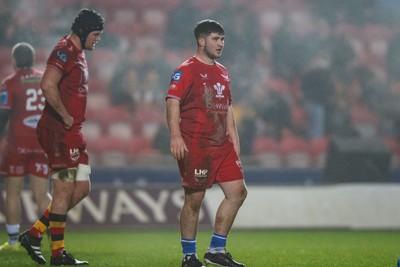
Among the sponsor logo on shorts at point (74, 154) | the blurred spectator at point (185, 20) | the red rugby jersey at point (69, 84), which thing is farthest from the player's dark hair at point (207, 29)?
the blurred spectator at point (185, 20)

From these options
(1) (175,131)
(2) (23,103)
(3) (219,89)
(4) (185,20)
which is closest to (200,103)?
(3) (219,89)

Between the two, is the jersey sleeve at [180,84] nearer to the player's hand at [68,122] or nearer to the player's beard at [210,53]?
the player's beard at [210,53]

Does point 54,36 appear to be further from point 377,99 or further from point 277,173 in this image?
point 377,99

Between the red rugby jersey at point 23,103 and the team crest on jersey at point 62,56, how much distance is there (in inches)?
80.2

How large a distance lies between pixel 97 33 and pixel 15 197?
2.54 meters

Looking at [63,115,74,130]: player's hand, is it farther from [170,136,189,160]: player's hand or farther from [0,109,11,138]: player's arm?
[0,109,11,138]: player's arm

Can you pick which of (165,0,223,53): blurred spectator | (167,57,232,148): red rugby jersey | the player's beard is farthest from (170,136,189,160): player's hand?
(165,0,223,53): blurred spectator

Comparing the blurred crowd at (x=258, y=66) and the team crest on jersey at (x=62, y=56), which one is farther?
the blurred crowd at (x=258, y=66)

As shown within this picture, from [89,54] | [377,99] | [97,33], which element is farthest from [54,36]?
[97,33]

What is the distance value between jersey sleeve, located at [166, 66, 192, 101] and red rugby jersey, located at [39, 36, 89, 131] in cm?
78

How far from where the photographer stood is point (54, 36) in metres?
15.4

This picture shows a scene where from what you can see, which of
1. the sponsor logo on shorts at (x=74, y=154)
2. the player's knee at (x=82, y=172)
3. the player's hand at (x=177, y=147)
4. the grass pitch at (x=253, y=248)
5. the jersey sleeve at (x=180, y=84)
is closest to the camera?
the player's hand at (x=177, y=147)

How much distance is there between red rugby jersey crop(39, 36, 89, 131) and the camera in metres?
6.13

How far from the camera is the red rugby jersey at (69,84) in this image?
6129mm
